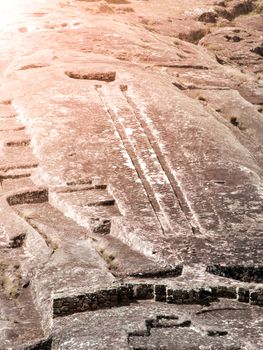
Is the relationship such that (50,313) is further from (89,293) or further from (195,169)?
(195,169)

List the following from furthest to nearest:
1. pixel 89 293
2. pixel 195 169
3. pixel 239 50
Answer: pixel 239 50, pixel 195 169, pixel 89 293

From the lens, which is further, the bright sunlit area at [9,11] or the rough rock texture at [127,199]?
the bright sunlit area at [9,11]

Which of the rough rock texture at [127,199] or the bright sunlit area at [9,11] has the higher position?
the bright sunlit area at [9,11]

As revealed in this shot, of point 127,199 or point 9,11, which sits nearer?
point 127,199

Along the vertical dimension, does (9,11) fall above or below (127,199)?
above

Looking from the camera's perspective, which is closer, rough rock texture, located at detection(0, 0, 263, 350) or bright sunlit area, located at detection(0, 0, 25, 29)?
rough rock texture, located at detection(0, 0, 263, 350)

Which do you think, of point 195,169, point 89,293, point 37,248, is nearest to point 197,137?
point 195,169

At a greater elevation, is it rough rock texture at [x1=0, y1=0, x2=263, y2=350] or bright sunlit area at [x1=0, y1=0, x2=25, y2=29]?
bright sunlit area at [x1=0, y1=0, x2=25, y2=29]

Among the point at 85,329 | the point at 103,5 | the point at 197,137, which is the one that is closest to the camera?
the point at 85,329
